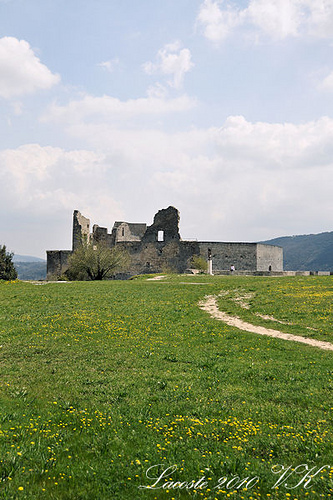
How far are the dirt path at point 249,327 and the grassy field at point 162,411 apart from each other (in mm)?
645

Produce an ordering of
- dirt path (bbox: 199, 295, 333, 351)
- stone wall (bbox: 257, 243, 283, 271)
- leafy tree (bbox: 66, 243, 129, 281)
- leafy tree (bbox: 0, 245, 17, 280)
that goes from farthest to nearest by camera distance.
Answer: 1. stone wall (bbox: 257, 243, 283, 271)
2. leafy tree (bbox: 0, 245, 17, 280)
3. leafy tree (bbox: 66, 243, 129, 281)
4. dirt path (bbox: 199, 295, 333, 351)

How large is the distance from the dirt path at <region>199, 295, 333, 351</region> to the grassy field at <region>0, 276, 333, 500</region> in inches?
25.4

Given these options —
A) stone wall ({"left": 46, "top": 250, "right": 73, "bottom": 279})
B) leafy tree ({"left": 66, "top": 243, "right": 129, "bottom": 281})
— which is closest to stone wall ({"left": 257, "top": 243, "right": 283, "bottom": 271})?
leafy tree ({"left": 66, "top": 243, "right": 129, "bottom": 281})

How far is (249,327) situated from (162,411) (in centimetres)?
899

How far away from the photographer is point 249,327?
1584 centimetres

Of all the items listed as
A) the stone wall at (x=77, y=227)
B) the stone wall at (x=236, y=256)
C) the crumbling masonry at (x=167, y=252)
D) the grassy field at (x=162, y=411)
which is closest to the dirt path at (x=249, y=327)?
the grassy field at (x=162, y=411)

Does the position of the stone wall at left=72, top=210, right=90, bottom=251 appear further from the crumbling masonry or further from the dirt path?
the dirt path

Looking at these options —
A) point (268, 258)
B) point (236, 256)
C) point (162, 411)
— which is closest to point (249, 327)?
point (162, 411)

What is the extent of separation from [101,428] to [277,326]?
35.3ft

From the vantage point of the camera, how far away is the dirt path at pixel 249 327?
1312cm

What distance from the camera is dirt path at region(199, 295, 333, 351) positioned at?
1312cm

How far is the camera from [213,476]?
5.41 m

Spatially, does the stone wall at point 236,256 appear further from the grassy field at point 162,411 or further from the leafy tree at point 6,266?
the grassy field at point 162,411

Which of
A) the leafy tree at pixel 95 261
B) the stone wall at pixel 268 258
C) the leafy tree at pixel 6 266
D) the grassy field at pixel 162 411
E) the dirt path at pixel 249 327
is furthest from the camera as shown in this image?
the stone wall at pixel 268 258
